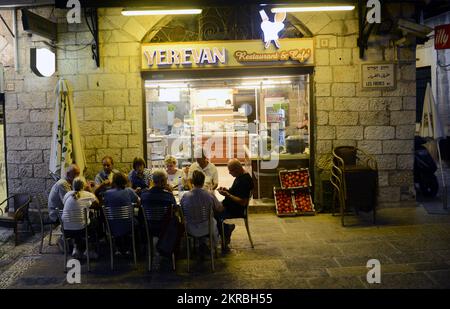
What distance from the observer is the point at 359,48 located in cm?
850

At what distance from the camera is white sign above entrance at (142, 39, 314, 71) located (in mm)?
8469

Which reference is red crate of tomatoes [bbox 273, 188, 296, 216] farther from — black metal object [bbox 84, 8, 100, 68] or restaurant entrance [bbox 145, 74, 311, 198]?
black metal object [bbox 84, 8, 100, 68]

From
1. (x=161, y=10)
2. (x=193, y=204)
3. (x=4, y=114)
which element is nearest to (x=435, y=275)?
(x=193, y=204)

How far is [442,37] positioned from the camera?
8914 mm

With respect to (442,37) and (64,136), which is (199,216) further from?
(442,37)

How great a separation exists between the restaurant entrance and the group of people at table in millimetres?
1746

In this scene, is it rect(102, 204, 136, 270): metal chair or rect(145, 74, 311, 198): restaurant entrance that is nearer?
rect(102, 204, 136, 270): metal chair

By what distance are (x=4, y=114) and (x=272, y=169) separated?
4.98 m

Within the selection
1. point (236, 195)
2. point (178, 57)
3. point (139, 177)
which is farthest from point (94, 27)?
point (236, 195)

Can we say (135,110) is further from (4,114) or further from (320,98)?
(320,98)

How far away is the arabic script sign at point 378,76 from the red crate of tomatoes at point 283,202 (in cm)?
236

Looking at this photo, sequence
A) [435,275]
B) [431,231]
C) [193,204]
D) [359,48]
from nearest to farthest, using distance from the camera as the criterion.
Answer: [435,275]
[193,204]
[431,231]
[359,48]

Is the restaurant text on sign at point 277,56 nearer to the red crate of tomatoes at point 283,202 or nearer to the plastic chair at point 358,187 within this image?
the plastic chair at point 358,187

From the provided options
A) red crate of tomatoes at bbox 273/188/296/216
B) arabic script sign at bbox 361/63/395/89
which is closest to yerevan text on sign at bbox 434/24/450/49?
arabic script sign at bbox 361/63/395/89
